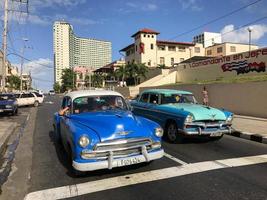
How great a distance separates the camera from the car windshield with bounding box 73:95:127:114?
7921 mm

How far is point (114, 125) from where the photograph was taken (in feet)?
21.3

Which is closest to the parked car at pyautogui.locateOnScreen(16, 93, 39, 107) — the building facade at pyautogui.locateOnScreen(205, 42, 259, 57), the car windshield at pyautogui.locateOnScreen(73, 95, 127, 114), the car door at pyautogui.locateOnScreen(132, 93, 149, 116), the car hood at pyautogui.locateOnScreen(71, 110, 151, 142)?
the car door at pyautogui.locateOnScreen(132, 93, 149, 116)

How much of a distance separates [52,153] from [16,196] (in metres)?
3.37

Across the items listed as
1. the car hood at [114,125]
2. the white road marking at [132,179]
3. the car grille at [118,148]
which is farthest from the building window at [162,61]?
the car grille at [118,148]

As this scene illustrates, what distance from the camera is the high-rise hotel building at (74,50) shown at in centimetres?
7388

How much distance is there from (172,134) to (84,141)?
15.0ft

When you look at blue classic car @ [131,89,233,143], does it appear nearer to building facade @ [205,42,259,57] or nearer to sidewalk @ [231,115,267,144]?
sidewalk @ [231,115,267,144]

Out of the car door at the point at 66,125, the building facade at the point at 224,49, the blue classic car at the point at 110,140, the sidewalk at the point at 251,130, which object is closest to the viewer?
the blue classic car at the point at 110,140

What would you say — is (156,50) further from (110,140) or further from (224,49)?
(110,140)

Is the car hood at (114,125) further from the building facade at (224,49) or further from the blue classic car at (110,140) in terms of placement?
the building facade at (224,49)

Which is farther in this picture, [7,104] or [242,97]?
[7,104]

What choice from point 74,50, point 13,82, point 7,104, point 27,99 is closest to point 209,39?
point 74,50

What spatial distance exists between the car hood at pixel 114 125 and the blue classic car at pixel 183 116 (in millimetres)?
2870

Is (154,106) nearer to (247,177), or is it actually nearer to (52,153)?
(52,153)
